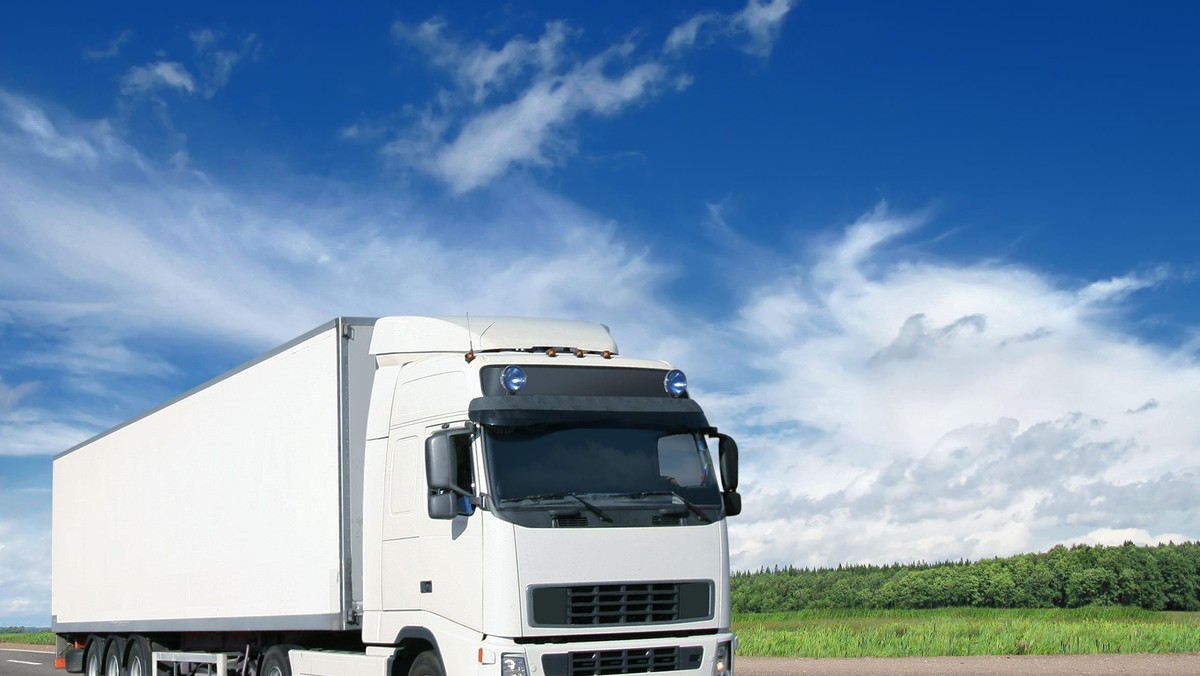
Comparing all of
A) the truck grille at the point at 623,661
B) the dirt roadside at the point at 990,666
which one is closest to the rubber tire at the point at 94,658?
the dirt roadside at the point at 990,666

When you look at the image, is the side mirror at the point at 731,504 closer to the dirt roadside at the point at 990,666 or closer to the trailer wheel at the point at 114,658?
the trailer wheel at the point at 114,658

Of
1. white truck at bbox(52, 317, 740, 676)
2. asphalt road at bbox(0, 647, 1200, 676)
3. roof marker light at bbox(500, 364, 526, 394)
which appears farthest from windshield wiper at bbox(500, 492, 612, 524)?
asphalt road at bbox(0, 647, 1200, 676)

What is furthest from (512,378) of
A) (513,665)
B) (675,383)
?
(513,665)

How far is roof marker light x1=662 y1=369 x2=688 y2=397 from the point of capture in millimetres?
10578

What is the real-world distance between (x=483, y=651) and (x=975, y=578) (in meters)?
55.9

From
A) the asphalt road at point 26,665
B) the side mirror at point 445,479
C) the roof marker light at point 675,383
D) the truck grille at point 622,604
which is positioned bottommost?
the asphalt road at point 26,665

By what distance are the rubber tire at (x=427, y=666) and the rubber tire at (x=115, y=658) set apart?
9.41 meters

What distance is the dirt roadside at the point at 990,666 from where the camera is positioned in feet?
72.6

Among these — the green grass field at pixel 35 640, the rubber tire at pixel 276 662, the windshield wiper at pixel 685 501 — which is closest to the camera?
the windshield wiper at pixel 685 501

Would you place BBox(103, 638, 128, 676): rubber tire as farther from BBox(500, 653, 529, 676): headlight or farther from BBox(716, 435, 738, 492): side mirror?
BBox(716, 435, 738, 492): side mirror

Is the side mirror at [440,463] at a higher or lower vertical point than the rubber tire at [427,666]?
higher

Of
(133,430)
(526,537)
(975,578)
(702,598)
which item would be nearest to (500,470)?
(526,537)

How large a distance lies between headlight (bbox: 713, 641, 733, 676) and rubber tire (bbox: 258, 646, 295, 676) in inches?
205

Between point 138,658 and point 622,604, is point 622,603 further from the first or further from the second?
point 138,658
